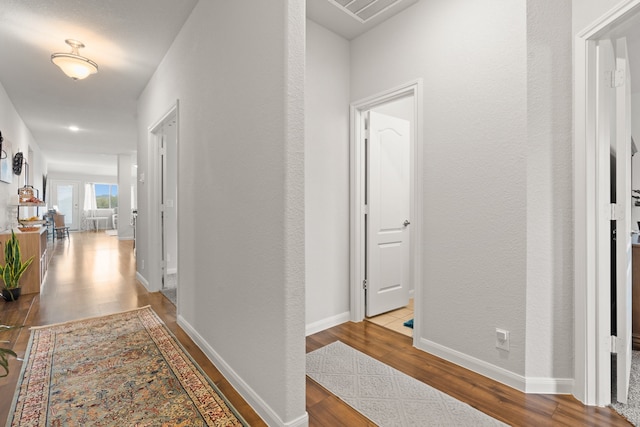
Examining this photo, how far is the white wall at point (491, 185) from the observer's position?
1.82 meters

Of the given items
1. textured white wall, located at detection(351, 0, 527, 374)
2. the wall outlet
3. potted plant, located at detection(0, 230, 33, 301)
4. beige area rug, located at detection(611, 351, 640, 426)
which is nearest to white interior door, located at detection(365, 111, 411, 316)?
textured white wall, located at detection(351, 0, 527, 374)

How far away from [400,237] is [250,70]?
233 centimetres

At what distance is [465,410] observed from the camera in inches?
67.2

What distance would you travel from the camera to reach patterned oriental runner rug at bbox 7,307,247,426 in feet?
5.41

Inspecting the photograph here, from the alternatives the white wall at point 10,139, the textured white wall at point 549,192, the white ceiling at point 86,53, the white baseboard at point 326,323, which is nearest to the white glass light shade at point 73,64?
the white ceiling at point 86,53

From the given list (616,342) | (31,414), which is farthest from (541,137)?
(31,414)

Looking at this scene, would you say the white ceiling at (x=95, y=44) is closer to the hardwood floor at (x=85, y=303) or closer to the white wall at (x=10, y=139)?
the white wall at (x=10, y=139)

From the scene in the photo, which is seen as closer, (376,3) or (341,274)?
(376,3)

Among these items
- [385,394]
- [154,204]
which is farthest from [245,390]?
[154,204]

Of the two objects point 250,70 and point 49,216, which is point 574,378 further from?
point 49,216

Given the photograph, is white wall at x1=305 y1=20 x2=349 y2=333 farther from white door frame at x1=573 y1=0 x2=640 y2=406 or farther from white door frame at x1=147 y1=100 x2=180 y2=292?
white door frame at x1=147 y1=100 x2=180 y2=292

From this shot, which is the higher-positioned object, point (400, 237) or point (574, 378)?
point (400, 237)

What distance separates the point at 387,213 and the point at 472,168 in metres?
1.22

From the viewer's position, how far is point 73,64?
2969mm
